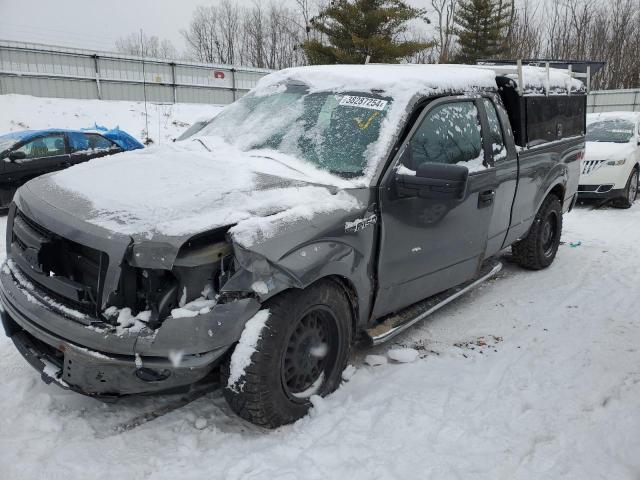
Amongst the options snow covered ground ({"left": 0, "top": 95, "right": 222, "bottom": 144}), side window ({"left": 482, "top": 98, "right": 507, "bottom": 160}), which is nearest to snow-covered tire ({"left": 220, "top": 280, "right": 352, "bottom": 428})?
side window ({"left": 482, "top": 98, "right": 507, "bottom": 160})

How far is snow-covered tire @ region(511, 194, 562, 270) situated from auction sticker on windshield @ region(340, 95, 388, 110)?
9.07 ft

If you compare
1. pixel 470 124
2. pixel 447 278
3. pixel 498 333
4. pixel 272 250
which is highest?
pixel 470 124

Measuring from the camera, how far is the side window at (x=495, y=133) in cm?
437

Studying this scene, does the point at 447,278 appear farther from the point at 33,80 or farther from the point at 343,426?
the point at 33,80

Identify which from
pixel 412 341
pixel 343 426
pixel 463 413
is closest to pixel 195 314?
pixel 343 426

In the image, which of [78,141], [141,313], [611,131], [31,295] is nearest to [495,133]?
[141,313]

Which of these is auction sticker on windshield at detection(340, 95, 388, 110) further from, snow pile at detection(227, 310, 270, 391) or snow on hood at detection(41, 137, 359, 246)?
snow pile at detection(227, 310, 270, 391)

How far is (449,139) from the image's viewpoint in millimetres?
3871

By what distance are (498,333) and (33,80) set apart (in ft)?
69.4

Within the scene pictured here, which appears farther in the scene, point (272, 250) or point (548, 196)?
point (548, 196)

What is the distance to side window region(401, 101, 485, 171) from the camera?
3551 mm

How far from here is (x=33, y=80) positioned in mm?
20156

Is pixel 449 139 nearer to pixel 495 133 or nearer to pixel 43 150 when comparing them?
pixel 495 133

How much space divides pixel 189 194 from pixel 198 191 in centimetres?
6
